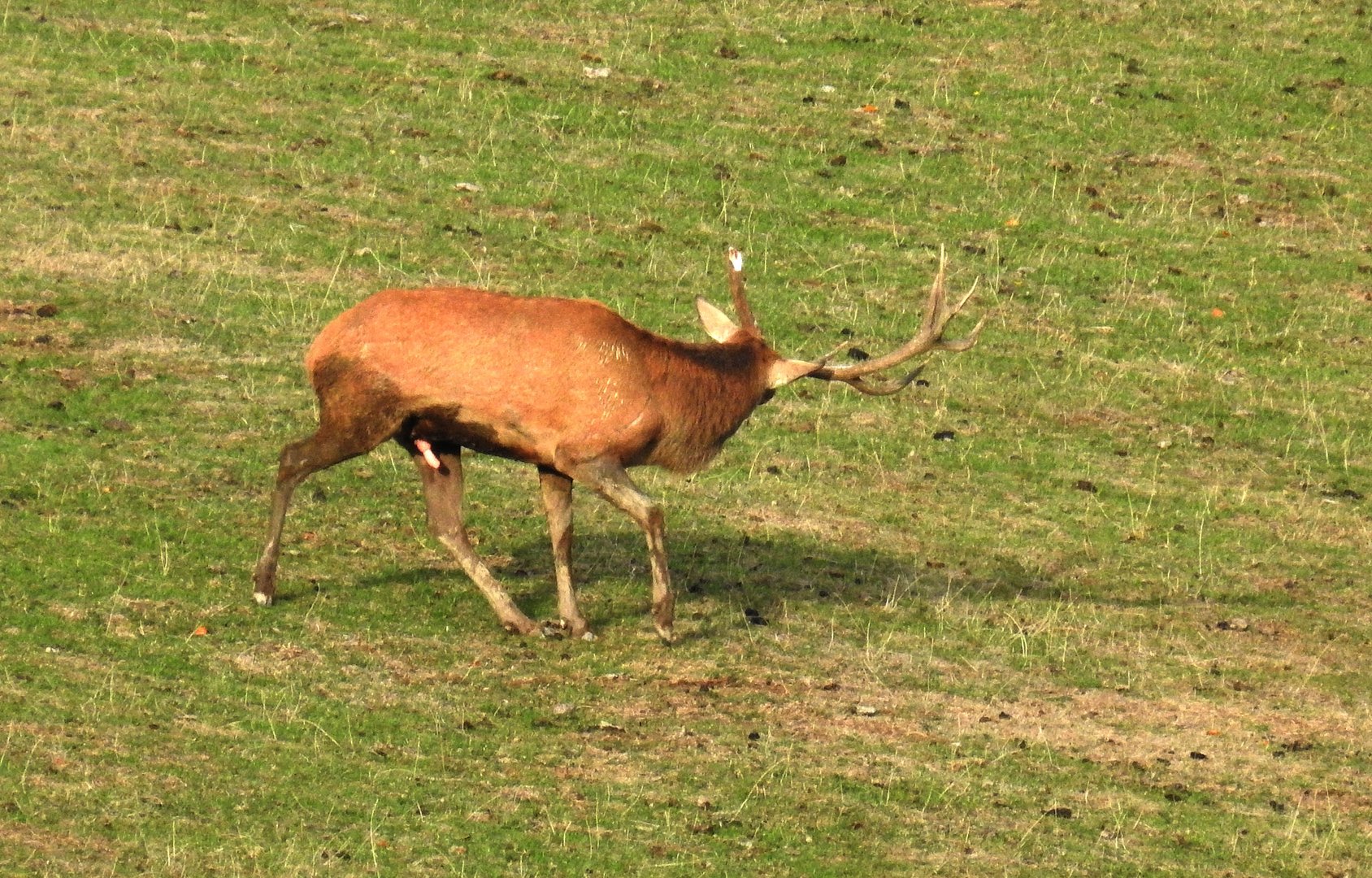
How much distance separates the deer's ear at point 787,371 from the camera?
40.9 ft

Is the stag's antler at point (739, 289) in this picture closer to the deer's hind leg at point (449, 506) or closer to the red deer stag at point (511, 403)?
the red deer stag at point (511, 403)

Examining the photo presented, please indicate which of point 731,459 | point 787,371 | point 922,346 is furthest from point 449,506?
point 731,459

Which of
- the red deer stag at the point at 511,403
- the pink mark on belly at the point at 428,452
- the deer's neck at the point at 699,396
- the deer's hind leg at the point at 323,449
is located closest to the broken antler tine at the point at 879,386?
the deer's neck at the point at 699,396

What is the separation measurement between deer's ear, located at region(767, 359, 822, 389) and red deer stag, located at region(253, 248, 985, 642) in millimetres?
352

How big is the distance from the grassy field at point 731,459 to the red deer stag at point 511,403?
525 millimetres

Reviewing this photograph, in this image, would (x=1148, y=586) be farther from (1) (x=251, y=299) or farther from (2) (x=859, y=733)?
(1) (x=251, y=299)

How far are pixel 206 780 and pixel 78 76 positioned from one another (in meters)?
11.8

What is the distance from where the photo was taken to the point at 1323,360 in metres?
18.0

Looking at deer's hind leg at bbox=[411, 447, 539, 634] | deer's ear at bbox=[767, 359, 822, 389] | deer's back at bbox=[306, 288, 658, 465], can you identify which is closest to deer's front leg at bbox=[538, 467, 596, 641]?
deer's hind leg at bbox=[411, 447, 539, 634]

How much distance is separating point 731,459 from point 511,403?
3832 millimetres

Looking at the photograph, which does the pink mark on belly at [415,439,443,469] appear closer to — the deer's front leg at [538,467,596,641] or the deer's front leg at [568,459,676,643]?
the deer's front leg at [538,467,596,641]

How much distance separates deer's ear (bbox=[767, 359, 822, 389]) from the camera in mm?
12469

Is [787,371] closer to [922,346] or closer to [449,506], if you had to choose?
[922,346]

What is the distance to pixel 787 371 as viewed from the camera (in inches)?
493
